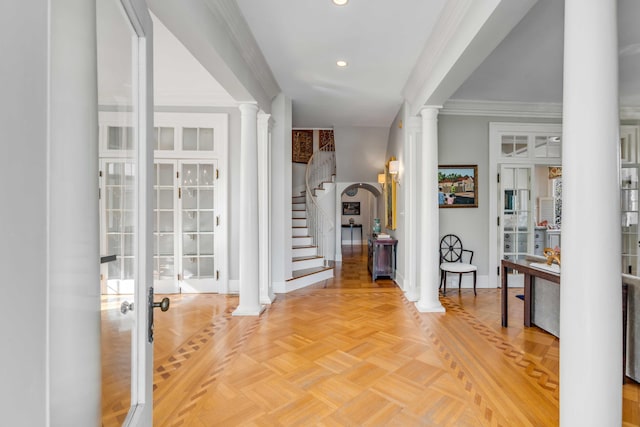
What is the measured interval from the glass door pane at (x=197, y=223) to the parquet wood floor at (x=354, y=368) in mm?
726

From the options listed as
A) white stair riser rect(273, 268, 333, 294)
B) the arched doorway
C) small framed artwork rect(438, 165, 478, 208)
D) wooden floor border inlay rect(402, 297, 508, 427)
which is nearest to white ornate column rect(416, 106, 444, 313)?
wooden floor border inlay rect(402, 297, 508, 427)

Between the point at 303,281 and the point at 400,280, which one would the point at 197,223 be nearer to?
the point at 303,281

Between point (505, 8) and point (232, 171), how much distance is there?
12.5 ft

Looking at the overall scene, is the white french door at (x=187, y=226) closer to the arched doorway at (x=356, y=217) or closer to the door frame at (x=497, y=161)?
the door frame at (x=497, y=161)

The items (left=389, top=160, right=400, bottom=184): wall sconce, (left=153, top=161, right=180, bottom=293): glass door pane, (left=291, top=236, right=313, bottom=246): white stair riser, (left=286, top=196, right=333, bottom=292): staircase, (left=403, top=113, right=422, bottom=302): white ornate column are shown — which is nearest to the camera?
(left=403, top=113, right=422, bottom=302): white ornate column

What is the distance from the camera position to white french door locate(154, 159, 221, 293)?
462 cm

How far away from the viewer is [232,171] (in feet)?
15.4

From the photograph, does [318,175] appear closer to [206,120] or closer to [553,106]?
[206,120]

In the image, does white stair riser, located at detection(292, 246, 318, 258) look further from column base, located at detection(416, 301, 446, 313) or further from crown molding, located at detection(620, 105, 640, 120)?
crown molding, located at detection(620, 105, 640, 120)

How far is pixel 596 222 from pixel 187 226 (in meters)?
4.69

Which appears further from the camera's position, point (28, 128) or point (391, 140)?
point (391, 140)

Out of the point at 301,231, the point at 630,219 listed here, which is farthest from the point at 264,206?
the point at 630,219

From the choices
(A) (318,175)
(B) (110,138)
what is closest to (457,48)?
(B) (110,138)

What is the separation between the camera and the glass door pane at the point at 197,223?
466 centimetres
